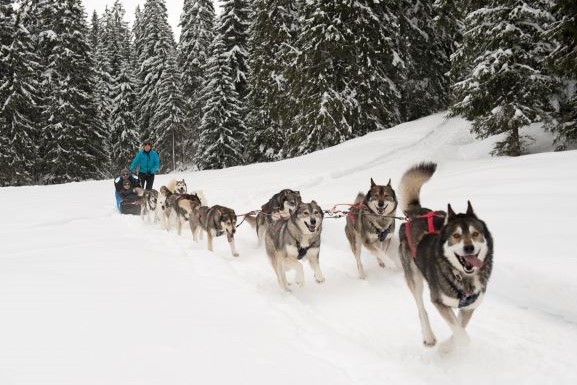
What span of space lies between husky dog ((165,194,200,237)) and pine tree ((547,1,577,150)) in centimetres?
886

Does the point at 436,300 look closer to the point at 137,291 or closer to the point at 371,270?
the point at 371,270

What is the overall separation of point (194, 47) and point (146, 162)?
25.6 metres

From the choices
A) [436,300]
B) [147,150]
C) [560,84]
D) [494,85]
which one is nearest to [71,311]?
[436,300]

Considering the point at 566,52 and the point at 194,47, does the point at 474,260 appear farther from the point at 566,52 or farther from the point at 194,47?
the point at 194,47

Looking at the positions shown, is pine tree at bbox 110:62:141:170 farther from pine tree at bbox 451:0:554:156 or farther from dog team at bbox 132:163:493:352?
pine tree at bbox 451:0:554:156

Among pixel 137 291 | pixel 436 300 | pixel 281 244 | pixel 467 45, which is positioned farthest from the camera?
pixel 467 45

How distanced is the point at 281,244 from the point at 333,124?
44.9 ft

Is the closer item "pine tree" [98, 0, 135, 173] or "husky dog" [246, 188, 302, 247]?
"husky dog" [246, 188, 302, 247]

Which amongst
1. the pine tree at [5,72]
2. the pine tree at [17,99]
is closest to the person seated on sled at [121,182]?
the pine tree at [5,72]

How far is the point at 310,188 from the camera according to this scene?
12.6 metres

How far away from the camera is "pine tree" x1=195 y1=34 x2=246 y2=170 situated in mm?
29297

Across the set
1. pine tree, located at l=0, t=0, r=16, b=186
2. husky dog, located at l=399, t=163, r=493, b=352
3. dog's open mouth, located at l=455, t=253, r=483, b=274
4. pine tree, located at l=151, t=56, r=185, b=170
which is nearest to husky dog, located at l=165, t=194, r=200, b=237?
husky dog, located at l=399, t=163, r=493, b=352

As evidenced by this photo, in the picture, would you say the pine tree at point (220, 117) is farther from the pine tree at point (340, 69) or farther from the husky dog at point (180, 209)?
the husky dog at point (180, 209)

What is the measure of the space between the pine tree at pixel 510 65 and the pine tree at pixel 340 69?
23.9ft
